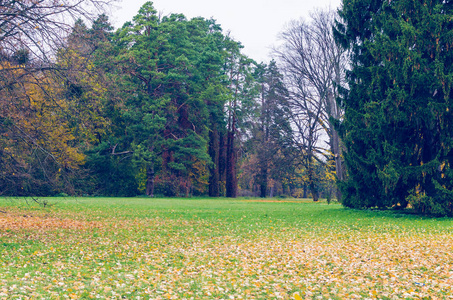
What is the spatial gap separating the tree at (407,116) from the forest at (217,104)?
0.20ft

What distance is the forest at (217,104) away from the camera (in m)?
10.5

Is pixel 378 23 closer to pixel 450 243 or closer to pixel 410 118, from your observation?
pixel 410 118

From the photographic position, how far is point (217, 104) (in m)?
49.8

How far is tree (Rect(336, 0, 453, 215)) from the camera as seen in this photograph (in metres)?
17.9

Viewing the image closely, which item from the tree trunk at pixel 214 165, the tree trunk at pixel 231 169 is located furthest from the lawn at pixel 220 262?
the tree trunk at pixel 231 169

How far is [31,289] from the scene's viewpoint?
18.0 feet

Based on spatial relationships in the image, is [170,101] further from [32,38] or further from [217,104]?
[32,38]

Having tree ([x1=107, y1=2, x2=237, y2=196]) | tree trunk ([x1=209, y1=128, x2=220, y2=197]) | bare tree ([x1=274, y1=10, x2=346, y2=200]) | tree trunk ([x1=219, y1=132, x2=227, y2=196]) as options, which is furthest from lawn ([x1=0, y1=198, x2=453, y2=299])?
tree trunk ([x1=219, y1=132, x2=227, y2=196])

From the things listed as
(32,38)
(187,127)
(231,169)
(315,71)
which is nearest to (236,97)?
(187,127)

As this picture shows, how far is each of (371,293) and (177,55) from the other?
4230 cm

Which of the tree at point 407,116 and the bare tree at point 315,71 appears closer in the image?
the tree at point 407,116

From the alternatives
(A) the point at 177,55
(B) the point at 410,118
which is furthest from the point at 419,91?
(A) the point at 177,55

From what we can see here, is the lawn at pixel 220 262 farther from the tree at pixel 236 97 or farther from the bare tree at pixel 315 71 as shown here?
the tree at pixel 236 97

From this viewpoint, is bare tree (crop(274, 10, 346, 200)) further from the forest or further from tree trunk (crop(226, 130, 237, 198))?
tree trunk (crop(226, 130, 237, 198))
